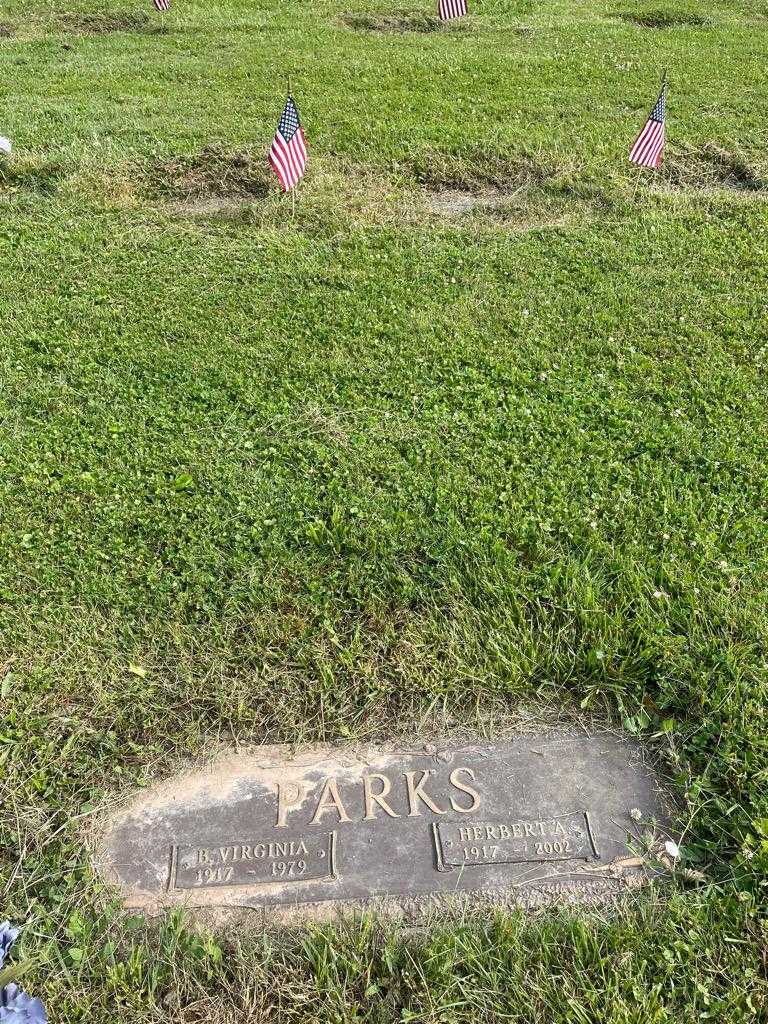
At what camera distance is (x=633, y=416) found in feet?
15.0

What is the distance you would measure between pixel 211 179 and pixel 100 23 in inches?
293

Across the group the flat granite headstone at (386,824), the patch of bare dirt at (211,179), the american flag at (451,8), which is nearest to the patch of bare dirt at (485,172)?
the patch of bare dirt at (211,179)

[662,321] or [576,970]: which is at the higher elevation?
[662,321]

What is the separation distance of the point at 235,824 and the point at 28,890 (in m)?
0.76

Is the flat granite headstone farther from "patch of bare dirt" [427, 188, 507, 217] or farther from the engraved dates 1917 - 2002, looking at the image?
"patch of bare dirt" [427, 188, 507, 217]

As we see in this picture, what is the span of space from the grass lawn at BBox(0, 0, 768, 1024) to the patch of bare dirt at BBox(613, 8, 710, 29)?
→ 5.48 meters

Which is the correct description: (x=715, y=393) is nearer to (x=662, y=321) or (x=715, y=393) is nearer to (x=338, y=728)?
(x=662, y=321)

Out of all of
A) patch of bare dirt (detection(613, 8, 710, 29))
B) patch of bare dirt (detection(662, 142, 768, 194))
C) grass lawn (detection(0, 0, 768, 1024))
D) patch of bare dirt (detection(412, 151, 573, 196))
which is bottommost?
grass lawn (detection(0, 0, 768, 1024))

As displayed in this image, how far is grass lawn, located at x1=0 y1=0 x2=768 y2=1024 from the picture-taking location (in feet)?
8.63

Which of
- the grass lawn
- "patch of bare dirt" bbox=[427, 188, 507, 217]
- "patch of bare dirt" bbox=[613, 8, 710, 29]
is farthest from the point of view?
"patch of bare dirt" bbox=[613, 8, 710, 29]

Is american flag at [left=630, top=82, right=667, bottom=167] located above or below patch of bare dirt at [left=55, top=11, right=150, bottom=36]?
below

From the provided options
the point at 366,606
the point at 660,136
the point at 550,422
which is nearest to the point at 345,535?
the point at 366,606

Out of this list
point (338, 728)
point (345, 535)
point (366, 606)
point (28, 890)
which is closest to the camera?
point (28, 890)

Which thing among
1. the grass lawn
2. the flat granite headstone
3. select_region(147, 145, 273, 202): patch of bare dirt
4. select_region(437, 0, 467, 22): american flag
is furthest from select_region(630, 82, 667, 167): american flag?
the flat granite headstone
